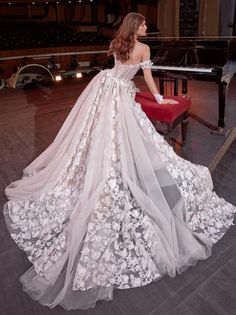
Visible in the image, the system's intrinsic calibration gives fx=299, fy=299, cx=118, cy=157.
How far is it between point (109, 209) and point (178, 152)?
63.1 inches

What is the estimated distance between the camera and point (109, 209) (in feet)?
6.78

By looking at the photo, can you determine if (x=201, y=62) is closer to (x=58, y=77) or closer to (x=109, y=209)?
(x=109, y=209)

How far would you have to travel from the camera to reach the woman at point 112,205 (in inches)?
69.8

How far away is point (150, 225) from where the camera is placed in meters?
1.97

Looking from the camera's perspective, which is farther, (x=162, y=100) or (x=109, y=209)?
(x=162, y=100)

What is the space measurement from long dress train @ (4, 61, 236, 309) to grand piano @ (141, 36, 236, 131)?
1608mm

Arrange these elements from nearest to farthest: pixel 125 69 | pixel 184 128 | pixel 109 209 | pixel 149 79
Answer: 1. pixel 109 209
2. pixel 125 69
3. pixel 149 79
4. pixel 184 128

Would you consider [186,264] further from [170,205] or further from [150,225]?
[170,205]

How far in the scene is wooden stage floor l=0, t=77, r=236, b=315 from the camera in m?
1.62

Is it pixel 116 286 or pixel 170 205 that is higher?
pixel 170 205

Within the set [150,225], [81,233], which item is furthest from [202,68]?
[81,233]

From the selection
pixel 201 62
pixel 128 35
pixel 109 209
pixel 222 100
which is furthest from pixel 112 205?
pixel 201 62

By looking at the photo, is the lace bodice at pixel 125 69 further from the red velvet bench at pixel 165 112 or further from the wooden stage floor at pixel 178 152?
the wooden stage floor at pixel 178 152

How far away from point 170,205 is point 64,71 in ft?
21.5
